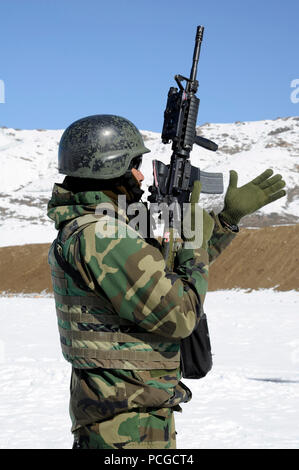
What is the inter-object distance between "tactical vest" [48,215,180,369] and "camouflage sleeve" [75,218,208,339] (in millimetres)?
97

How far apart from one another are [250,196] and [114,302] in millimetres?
1012

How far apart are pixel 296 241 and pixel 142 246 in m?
23.8

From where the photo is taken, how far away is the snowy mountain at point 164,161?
160 feet

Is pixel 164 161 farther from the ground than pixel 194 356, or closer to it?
closer to it

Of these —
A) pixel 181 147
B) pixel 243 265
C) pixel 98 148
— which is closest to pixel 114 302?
pixel 98 148

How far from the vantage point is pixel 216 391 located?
7555 mm

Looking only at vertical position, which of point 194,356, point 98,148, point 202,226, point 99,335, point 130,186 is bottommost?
point 194,356

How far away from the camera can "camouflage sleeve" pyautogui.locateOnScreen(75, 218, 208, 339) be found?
2.08m

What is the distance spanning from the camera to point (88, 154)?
2.41 metres

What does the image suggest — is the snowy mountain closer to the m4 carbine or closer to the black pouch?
the m4 carbine

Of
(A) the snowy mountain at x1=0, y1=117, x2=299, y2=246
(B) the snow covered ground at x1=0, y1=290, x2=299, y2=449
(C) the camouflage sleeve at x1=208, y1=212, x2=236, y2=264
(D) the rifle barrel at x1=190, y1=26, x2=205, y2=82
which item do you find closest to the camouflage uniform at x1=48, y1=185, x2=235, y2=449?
(C) the camouflage sleeve at x1=208, y1=212, x2=236, y2=264

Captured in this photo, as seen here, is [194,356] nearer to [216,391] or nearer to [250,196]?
[250,196]

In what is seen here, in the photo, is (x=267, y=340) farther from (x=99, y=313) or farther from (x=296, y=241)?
(x=296, y=241)

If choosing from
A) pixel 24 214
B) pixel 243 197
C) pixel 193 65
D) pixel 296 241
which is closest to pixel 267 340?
pixel 193 65
